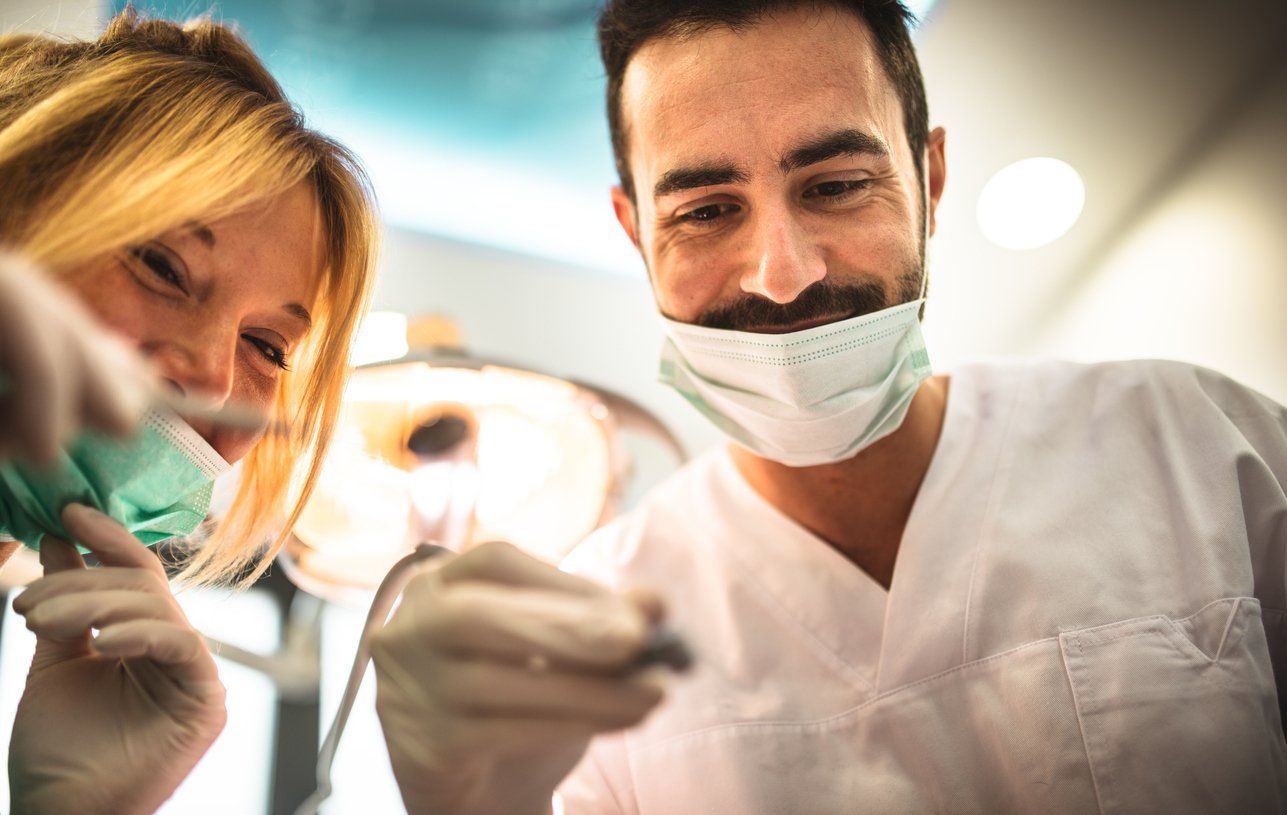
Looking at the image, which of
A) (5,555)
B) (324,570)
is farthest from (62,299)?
(324,570)

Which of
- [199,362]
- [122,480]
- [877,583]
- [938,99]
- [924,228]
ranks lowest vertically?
[877,583]

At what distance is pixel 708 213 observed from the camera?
1123 millimetres

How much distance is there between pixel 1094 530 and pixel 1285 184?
46.2 inches

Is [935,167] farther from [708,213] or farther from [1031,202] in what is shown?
[1031,202]

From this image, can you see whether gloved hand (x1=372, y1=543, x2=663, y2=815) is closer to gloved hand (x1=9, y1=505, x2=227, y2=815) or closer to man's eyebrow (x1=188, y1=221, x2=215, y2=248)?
gloved hand (x1=9, y1=505, x2=227, y2=815)

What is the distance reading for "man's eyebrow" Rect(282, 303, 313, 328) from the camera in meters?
0.98

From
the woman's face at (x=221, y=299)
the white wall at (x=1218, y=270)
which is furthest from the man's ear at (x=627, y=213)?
the white wall at (x=1218, y=270)

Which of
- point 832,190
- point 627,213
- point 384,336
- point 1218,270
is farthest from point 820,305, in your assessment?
point 1218,270

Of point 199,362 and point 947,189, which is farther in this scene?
point 947,189

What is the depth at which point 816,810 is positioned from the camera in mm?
979

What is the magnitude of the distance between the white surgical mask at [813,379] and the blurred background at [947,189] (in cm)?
51

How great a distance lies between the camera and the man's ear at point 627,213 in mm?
1382

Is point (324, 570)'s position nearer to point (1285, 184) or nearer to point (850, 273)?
point (850, 273)

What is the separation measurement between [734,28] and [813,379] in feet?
1.63
